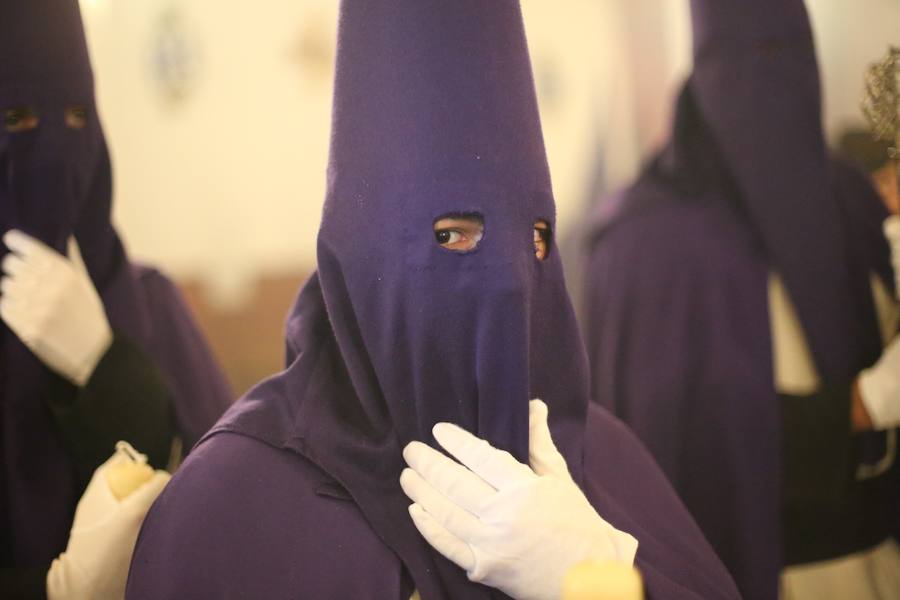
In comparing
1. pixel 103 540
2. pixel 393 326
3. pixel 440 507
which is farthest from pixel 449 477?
pixel 103 540

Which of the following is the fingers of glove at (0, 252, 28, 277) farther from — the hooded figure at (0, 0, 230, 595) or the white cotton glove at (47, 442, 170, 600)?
the white cotton glove at (47, 442, 170, 600)

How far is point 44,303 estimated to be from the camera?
146 centimetres

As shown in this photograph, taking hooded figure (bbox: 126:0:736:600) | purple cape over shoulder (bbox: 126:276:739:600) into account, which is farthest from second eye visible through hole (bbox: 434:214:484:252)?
purple cape over shoulder (bbox: 126:276:739:600)

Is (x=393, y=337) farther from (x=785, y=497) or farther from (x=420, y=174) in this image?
(x=785, y=497)

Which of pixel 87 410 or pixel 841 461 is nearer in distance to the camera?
pixel 87 410

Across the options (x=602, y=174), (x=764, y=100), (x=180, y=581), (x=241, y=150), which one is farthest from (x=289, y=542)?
(x=602, y=174)

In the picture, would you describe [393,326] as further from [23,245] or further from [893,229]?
[893,229]

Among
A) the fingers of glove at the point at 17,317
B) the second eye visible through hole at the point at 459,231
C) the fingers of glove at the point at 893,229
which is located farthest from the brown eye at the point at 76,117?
the fingers of glove at the point at 893,229

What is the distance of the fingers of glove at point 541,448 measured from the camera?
119cm

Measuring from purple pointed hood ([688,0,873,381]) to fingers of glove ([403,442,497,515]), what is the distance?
936 millimetres

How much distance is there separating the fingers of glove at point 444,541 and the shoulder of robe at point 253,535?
0.06 m

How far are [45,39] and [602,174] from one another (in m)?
2.40

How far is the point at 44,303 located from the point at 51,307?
1 cm

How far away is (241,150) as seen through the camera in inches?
116
